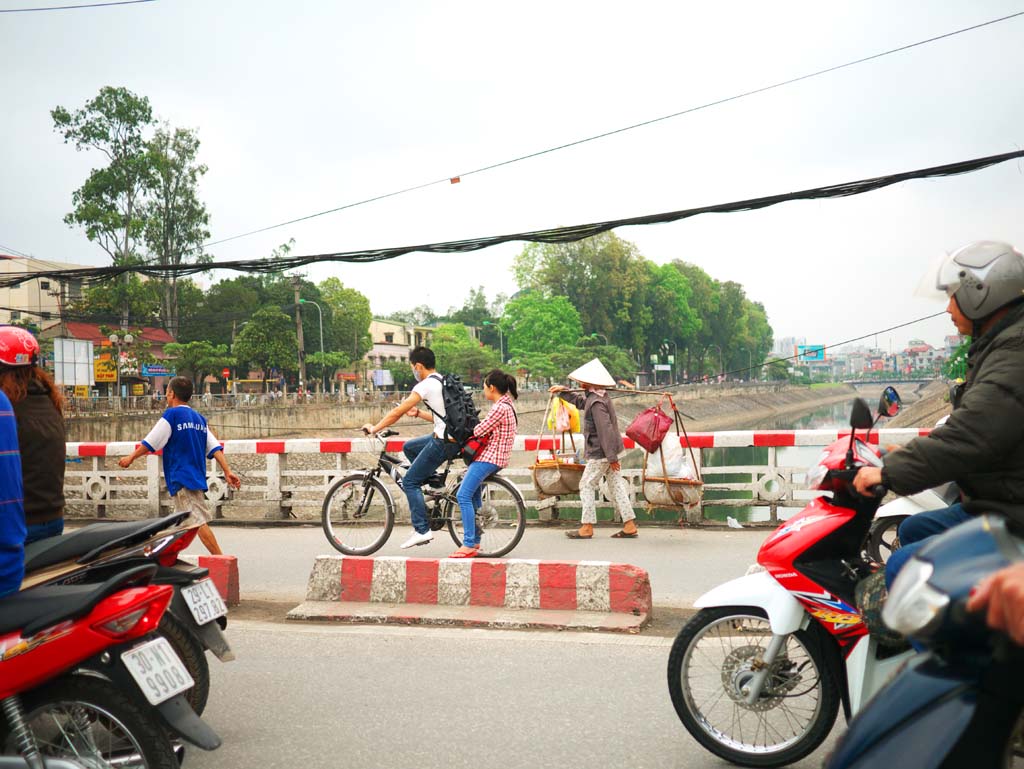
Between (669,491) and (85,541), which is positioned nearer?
(85,541)

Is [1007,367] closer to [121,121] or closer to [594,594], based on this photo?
[594,594]

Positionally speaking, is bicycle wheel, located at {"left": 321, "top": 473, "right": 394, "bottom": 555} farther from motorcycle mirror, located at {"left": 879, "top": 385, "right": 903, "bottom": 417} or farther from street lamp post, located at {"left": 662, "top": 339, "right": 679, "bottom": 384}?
street lamp post, located at {"left": 662, "top": 339, "right": 679, "bottom": 384}

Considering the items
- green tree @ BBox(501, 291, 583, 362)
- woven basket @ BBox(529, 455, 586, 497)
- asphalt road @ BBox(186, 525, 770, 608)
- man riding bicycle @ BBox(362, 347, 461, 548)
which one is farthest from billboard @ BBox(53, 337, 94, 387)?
green tree @ BBox(501, 291, 583, 362)

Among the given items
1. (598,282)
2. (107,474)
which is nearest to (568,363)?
(598,282)

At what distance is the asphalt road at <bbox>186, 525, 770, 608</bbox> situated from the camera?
7.21 metres

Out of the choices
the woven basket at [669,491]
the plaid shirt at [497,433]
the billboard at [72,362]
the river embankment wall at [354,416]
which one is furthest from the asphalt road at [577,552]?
the billboard at [72,362]

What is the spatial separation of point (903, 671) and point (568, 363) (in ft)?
224

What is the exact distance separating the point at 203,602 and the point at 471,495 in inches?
166

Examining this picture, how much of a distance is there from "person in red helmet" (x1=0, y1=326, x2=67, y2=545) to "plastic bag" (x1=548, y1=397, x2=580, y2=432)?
7.41m

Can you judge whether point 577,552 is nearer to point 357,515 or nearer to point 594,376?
point 594,376

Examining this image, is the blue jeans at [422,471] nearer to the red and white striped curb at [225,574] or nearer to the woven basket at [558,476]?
the red and white striped curb at [225,574]

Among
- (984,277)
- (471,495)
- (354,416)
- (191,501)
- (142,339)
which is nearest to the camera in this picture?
(984,277)

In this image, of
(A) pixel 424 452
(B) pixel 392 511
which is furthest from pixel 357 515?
(A) pixel 424 452

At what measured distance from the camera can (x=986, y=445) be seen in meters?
2.81
